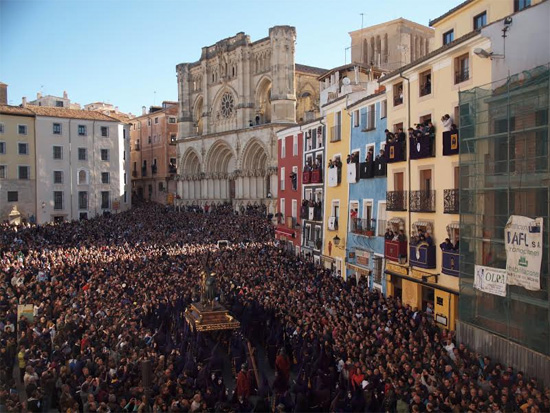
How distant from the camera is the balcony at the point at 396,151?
21.1 meters

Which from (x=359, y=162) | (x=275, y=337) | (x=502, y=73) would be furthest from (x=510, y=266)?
(x=359, y=162)

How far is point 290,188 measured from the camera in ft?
122

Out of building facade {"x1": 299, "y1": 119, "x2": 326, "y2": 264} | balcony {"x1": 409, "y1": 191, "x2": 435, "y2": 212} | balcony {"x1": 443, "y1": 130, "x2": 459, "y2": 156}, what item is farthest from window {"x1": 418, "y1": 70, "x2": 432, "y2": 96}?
building facade {"x1": 299, "y1": 119, "x2": 326, "y2": 264}

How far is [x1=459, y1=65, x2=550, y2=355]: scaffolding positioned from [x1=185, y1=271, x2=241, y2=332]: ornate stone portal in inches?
298

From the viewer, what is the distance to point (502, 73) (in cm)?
1619

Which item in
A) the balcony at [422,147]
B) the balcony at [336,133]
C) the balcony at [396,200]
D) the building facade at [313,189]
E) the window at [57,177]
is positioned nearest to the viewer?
the balcony at [422,147]

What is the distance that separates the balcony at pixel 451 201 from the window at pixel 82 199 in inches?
1775

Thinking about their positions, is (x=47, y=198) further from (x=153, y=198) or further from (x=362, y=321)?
(x=362, y=321)

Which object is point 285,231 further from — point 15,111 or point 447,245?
point 15,111

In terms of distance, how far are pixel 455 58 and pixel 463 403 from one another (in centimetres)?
1231

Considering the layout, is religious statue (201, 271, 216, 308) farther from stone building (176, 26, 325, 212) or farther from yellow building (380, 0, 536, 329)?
stone building (176, 26, 325, 212)

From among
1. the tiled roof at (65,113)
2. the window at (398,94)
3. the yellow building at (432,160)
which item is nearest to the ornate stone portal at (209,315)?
the yellow building at (432,160)

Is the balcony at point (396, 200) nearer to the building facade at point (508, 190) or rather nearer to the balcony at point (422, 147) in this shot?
the balcony at point (422, 147)

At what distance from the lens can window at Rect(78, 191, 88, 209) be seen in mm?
54594
